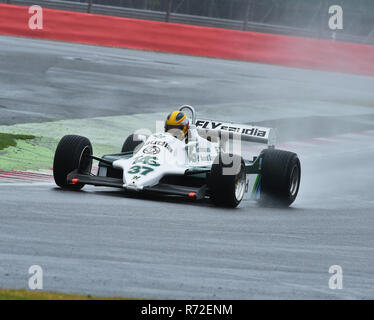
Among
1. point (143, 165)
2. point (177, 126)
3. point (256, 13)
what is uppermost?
point (256, 13)

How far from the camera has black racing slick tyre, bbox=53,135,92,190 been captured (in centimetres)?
1041

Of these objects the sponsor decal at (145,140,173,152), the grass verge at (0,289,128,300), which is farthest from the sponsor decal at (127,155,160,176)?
the grass verge at (0,289,128,300)

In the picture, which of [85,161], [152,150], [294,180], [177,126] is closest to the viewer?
[152,150]

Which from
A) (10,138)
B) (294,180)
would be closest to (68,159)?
(294,180)

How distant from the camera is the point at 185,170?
1038 cm

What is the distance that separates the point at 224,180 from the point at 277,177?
4.18 feet

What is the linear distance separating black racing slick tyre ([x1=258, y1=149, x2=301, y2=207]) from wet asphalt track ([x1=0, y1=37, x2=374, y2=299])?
260mm

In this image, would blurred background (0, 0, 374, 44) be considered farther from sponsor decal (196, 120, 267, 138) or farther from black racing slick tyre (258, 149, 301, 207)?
black racing slick tyre (258, 149, 301, 207)

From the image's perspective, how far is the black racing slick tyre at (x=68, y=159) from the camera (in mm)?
10406

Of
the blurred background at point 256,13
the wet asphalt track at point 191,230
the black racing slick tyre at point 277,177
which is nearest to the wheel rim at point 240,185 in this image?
the wet asphalt track at point 191,230

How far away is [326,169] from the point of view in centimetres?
1502

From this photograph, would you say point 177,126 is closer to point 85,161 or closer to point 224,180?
point 85,161

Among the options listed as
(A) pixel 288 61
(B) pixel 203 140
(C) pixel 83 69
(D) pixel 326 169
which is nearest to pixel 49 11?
(C) pixel 83 69
